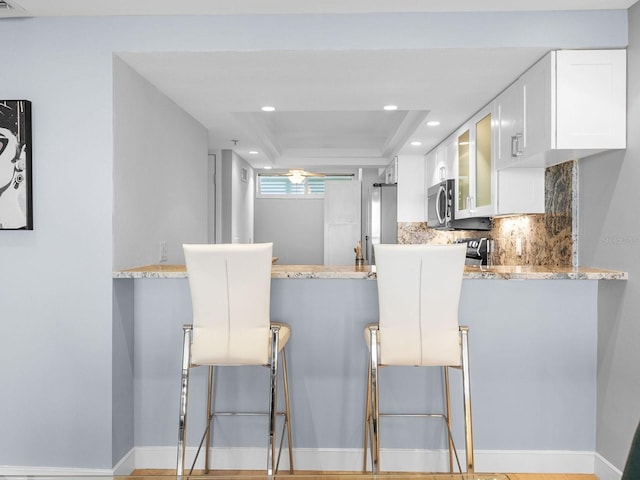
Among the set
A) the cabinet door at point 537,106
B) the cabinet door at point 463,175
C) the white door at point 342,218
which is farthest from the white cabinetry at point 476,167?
the white door at point 342,218

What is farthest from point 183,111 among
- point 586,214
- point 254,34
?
point 586,214

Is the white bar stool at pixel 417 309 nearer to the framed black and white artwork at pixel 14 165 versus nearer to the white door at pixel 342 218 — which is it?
the framed black and white artwork at pixel 14 165

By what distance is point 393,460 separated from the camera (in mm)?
2697

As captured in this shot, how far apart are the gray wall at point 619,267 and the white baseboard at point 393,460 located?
8.7 inches

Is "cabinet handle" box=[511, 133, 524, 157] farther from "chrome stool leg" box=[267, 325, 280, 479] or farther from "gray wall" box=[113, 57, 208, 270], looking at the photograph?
"gray wall" box=[113, 57, 208, 270]

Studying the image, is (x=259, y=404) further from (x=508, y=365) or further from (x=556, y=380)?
(x=556, y=380)

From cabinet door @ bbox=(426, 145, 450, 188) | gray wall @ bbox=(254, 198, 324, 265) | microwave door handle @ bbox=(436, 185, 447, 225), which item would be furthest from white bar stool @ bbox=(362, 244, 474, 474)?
gray wall @ bbox=(254, 198, 324, 265)

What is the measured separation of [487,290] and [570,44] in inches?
51.2

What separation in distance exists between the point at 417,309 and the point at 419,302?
3 cm

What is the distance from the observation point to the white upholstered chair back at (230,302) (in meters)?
2.15

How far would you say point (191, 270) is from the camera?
7.14ft

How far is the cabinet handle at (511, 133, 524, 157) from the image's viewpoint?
9.32 ft

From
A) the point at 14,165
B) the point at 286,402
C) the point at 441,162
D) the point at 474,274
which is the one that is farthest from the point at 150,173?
the point at 441,162

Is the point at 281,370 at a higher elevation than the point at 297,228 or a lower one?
lower
